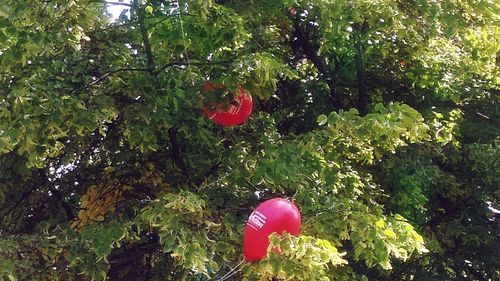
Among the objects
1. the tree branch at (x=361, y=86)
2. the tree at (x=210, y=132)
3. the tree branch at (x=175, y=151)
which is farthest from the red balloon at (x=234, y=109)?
the tree branch at (x=361, y=86)

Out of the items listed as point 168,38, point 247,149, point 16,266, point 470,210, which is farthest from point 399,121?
point 470,210

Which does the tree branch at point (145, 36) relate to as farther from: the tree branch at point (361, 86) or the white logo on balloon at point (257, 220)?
the tree branch at point (361, 86)

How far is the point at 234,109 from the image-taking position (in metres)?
2.79

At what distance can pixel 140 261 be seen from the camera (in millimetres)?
3523

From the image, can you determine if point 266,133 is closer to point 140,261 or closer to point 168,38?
point 168,38

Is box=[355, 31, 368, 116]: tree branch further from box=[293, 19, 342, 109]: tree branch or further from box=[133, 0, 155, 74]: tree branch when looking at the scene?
box=[133, 0, 155, 74]: tree branch

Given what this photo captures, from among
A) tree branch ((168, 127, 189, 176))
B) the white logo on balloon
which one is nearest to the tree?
tree branch ((168, 127, 189, 176))

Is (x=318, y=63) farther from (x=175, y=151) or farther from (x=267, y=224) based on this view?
(x=267, y=224)

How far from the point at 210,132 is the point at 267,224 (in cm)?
92

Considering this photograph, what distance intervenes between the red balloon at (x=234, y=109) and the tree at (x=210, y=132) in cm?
5

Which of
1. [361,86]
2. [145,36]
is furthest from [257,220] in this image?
[361,86]

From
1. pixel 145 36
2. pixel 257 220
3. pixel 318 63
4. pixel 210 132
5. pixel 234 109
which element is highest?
pixel 145 36

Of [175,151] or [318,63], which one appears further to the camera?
[318,63]

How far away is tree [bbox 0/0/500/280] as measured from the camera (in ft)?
8.48
